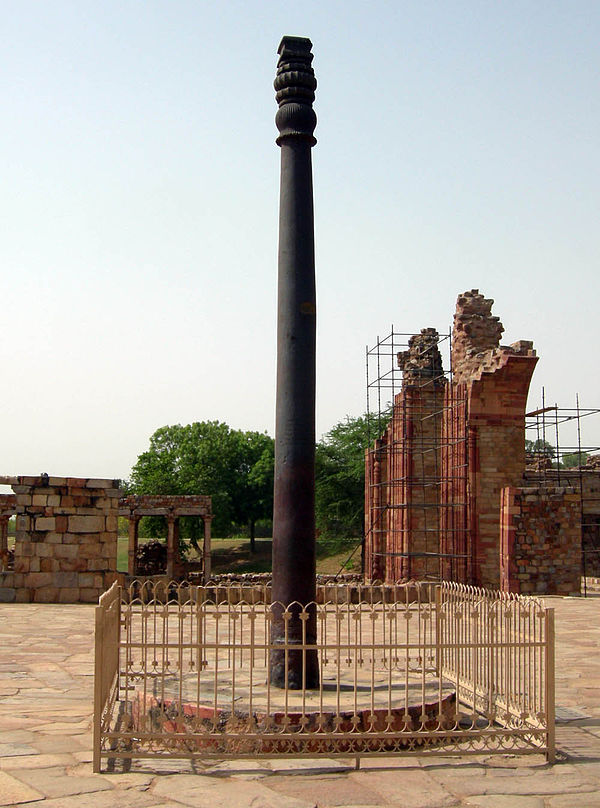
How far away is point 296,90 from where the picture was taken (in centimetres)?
656

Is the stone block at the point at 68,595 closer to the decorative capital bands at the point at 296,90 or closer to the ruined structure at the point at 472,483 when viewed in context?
the ruined structure at the point at 472,483

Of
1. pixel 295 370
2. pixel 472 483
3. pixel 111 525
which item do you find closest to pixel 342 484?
pixel 472 483

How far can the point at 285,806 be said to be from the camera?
425 centimetres

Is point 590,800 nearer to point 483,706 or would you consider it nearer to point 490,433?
point 483,706

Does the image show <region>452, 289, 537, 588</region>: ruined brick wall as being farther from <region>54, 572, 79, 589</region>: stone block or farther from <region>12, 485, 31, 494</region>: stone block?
<region>12, 485, 31, 494</region>: stone block

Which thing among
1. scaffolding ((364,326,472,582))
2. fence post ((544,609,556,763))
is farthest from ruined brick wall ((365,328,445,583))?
fence post ((544,609,556,763))

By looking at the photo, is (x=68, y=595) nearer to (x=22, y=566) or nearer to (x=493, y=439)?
(x=22, y=566)

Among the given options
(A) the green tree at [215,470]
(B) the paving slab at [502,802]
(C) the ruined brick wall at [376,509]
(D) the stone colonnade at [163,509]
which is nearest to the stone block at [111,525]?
(C) the ruined brick wall at [376,509]

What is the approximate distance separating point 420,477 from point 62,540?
10669mm

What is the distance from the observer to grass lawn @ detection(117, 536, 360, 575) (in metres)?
39.3

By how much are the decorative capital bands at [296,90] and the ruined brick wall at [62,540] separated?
930 centimetres

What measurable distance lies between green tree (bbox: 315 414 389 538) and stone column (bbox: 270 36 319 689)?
3183cm

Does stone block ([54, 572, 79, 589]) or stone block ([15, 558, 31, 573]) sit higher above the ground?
stone block ([15, 558, 31, 573])

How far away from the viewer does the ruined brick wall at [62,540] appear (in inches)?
558
